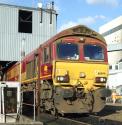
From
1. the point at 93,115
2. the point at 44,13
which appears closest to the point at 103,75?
the point at 93,115

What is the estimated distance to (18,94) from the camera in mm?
17203

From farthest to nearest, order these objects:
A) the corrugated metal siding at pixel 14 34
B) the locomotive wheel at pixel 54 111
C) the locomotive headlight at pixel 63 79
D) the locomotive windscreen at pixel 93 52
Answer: the corrugated metal siding at pixel 14 34
the locomotive windscreen at pixel 93 52
the locomotive wheel at pixel 54 111
the locomotive headlight at pixel 63 79

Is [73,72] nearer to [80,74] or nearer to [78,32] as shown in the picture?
[80,74]

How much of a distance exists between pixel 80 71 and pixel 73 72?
1.19 feet

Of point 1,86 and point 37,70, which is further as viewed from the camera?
point 37,70

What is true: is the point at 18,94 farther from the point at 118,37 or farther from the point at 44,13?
the point at 118,37

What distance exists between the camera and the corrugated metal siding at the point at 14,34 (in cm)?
3231

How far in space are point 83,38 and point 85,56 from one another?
89 cm

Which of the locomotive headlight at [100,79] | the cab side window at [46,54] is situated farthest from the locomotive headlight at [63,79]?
the locomotive headlight at [100,79]

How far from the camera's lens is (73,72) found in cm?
1828

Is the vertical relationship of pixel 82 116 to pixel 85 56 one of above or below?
below

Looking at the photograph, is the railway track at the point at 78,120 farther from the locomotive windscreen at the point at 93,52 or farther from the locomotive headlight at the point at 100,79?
the locomotive windscreen at the point at 93,52

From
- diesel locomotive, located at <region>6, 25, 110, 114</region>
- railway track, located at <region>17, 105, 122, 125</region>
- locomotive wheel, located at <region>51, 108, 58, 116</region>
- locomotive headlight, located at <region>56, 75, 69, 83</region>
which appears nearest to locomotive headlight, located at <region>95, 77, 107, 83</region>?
diesel locomotive, located at <region>6, 25, 110, 114</region>

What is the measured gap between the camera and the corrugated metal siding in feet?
106
